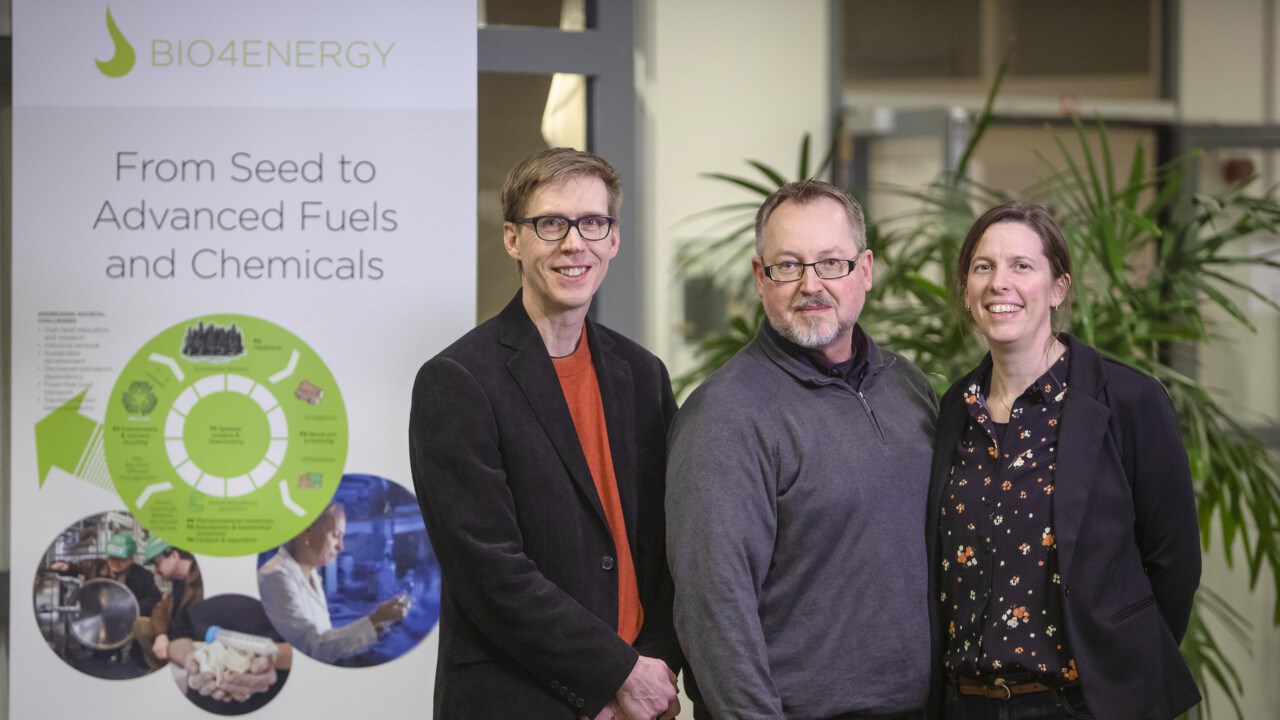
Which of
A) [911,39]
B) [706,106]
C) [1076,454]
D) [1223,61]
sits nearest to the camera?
[1076,454]

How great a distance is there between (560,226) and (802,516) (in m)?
0.60

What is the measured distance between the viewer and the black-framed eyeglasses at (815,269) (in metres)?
2.00

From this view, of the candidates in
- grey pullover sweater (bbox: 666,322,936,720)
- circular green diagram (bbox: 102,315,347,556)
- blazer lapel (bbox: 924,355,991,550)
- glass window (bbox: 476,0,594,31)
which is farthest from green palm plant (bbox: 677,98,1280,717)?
circular green diagram (bbox: 102,315,347,556)

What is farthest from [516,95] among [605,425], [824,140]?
[824,140]

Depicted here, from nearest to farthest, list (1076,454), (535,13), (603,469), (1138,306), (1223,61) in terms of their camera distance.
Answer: (1076,454)
(603,469)
(535,13)
(1138,306)
(1223,61)

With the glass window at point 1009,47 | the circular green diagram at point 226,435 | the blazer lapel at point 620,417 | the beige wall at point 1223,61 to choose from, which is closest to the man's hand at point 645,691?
the blazer lapel at point 620,417

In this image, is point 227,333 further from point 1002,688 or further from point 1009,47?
point 1009,47

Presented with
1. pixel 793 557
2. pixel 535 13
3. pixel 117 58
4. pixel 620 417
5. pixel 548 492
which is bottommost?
pixel 793 557

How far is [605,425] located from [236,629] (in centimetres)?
98

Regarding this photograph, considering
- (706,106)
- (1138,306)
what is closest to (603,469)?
(1138,306)

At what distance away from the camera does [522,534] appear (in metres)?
1.95

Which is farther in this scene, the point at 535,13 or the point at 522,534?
the point at 535,13

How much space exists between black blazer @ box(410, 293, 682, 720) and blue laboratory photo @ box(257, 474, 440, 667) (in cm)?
51

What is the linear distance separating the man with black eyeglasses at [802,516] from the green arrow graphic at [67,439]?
1.23m
